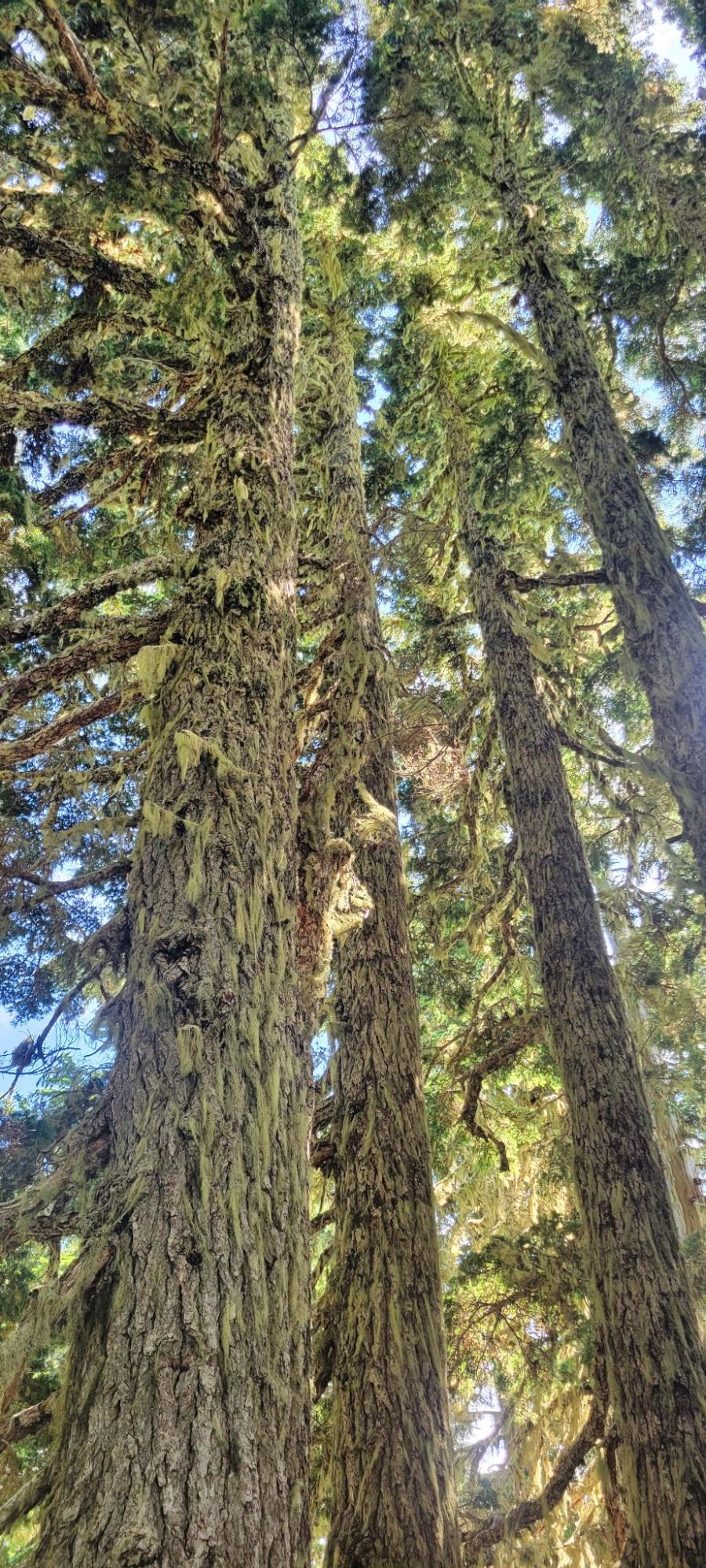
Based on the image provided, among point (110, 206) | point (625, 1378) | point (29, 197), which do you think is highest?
point (29, 197)

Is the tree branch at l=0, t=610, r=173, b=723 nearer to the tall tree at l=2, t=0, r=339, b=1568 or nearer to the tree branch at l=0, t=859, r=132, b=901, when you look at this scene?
the tall tree at l=2, t=0, r=339, b=1568

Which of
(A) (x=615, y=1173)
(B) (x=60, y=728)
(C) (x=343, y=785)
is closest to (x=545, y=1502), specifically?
(A) (x=615, y=1173)

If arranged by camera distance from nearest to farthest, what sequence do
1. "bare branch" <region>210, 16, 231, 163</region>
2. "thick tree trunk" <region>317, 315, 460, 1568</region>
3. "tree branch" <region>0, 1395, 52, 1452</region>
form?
"tree branch" <region>0, 1395, 52, 1452</region> < "thick tree trunk" <region>317, 315, 460, 1568</region> < "bare branch" <region>210, 16, 231, 163</region>

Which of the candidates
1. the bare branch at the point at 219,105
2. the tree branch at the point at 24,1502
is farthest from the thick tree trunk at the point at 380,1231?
the bare branch at the point at 219,105

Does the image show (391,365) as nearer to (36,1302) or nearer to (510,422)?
(510,422)

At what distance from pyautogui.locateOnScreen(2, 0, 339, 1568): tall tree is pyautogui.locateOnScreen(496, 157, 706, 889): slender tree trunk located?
106 inches

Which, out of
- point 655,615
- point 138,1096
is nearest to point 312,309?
point 655,615

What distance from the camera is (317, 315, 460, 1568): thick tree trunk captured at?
341cm

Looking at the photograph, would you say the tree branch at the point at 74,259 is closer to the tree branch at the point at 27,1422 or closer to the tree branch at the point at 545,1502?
the tree branch at the point at 27,1422

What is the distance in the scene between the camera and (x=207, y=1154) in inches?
80.4

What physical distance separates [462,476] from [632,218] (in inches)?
126

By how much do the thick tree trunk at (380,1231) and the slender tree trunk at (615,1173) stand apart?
1.67 meters

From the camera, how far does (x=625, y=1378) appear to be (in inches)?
191

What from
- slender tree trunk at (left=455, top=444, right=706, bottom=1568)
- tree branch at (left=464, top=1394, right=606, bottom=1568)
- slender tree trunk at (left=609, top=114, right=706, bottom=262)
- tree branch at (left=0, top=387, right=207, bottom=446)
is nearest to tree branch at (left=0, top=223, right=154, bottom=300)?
tree branch at (left=0, top=387, right=207, bottom=446)
